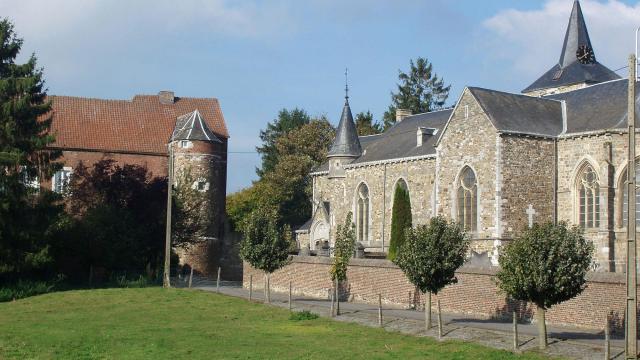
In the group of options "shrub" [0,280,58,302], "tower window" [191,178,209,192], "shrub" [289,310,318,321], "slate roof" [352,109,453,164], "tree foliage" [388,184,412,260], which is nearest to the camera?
"shrub" [289,310,318,321]

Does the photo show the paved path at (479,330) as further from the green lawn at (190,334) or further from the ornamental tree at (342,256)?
the ornamental tree at (342,256)

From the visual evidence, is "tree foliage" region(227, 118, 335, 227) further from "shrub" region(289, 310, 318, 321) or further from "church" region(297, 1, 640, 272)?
"shrub" region(289, 310, 318, 321)

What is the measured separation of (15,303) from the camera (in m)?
38.1

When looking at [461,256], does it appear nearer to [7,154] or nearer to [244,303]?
[244,303]

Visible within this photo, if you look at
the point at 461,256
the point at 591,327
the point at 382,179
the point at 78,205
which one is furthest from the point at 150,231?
the point at 591,327

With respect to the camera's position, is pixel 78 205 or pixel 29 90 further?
pixel 78 205

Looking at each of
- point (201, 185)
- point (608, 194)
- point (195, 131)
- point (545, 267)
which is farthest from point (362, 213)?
point (545, 267)

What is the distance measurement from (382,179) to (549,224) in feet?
95.6

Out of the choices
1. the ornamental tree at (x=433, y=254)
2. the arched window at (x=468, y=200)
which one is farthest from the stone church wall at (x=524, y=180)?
the ornamental tree at (x=433, y=254)

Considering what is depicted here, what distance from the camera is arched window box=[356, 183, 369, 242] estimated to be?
174 feet

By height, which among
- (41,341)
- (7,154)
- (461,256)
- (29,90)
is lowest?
(41,341)

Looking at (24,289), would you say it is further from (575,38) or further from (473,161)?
(575,38)

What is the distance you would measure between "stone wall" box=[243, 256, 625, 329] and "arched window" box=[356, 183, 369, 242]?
10.1m

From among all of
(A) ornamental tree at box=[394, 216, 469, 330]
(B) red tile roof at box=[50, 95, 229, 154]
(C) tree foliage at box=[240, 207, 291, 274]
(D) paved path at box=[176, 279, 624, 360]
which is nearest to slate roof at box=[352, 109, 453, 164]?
(C) tree foliage at box=[240, 207, 291, 274]
